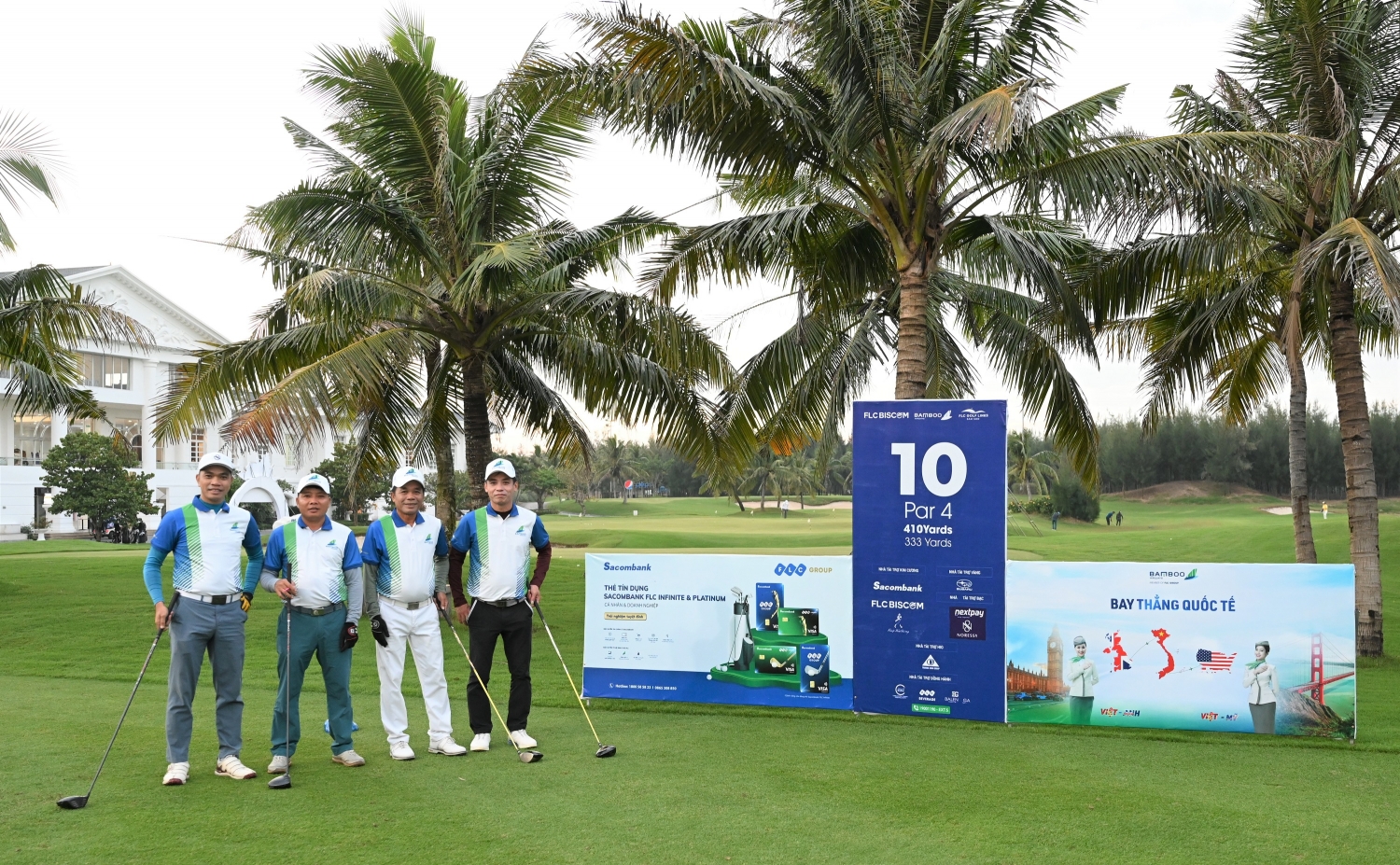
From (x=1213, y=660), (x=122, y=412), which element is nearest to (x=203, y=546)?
(x=1213, y=660)

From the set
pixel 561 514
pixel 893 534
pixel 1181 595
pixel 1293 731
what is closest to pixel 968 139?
pixel 893 534

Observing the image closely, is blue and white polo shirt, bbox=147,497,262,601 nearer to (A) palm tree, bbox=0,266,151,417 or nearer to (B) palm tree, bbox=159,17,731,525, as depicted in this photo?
(B) palm tree, bbox=159,17,731,525

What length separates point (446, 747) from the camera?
23.9 ft

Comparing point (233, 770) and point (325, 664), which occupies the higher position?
point (325, 664)

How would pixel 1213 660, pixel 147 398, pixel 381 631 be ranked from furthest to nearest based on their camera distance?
pixel 147 398, pixel 1213 660, pixel 381 631

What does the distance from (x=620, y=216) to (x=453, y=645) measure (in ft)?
17.5

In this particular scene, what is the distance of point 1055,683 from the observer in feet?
26.9

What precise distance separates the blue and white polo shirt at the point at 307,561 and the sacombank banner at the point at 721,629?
2296 mm

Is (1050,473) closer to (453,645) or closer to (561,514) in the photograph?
(561,514)

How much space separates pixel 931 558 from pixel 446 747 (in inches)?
147

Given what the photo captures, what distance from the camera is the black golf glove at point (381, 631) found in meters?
7.15

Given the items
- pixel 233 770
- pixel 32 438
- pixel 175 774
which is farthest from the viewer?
pixel 32 438

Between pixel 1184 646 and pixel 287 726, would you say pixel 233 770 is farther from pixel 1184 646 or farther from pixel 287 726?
pixel 1184 646

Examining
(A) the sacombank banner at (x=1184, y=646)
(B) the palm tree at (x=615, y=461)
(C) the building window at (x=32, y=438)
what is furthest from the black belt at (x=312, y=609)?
(B) the palm tree at (x=615, y=461)
